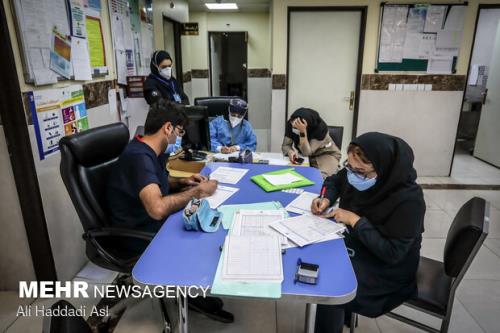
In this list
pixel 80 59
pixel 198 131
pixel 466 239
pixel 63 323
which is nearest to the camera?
pixel 63 323

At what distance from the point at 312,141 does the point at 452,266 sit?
172 centimetres

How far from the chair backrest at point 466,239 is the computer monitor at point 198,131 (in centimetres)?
166

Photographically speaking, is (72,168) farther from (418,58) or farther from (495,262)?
(418,58)

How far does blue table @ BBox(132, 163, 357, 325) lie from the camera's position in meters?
1.07

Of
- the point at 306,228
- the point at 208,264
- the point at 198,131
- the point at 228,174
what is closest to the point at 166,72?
the point at 198,131

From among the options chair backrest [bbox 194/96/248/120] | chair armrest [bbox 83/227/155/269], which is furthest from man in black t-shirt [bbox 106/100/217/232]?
chair backrest [bbox 194/96/248/120]

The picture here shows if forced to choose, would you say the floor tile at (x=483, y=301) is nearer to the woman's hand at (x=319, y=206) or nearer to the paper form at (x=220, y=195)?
the woman's hand at (x=319, y=206)

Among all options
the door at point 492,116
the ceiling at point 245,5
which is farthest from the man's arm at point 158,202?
the ceiling at point 245,5

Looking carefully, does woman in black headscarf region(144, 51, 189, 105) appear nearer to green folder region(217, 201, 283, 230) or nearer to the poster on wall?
the poster on wall

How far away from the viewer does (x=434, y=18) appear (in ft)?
13.0

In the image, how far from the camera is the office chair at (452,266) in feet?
4.32

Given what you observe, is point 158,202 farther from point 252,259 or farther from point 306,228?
point 306,228

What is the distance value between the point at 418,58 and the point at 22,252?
4.36 m

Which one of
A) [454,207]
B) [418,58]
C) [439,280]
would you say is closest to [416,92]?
[418,58]
